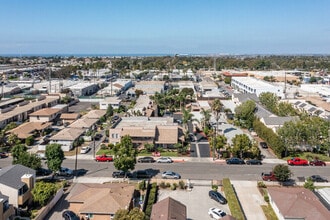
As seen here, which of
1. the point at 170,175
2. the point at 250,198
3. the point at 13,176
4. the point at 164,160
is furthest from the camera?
the point at 164,160

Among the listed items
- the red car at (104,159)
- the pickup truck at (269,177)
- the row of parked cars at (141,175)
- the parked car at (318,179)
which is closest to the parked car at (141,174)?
the row of parked cars at (141,175)

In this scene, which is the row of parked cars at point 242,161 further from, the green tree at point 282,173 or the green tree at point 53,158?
the green tree at point 53,158

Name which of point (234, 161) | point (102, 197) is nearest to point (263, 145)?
point (234, 161)

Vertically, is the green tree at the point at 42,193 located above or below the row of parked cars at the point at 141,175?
above

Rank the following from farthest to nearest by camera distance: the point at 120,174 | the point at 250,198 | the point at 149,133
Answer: the point at 149,133 < the point at 120,174 < the point at 250,198

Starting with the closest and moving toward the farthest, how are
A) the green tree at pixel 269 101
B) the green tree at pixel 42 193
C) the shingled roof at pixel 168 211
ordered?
the shingled roof at pixel 168 211
the green tree at pixel 42 193
the green tree at pixel 269 101

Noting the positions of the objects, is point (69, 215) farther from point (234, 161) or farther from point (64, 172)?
point (234, 161)

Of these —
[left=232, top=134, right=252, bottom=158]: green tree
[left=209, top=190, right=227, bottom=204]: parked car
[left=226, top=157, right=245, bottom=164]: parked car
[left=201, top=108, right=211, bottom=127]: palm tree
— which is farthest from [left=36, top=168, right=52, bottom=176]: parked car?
[left=201, top=108, right=211, bottom=127]: palm tree
